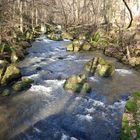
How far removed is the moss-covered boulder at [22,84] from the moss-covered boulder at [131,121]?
7.63 m

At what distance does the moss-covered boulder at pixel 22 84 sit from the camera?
18.2 meters

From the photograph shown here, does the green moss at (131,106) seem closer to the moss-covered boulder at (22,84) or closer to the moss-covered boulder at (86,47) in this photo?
the moss-covered boulder at (22,84)

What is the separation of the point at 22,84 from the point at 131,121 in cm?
888

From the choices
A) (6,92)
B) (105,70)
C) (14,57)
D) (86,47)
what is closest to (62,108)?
(6,92)

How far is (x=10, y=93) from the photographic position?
17562mm

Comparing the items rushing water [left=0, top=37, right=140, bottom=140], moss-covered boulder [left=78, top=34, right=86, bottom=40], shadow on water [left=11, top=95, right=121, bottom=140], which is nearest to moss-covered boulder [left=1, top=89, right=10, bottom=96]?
rushing water [left=0, top=37, right=140, bottom=140]

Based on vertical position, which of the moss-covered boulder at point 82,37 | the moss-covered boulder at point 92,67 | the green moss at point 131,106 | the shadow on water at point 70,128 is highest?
the moss-covered boulder at point 82,37

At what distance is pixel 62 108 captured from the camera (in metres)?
15.6

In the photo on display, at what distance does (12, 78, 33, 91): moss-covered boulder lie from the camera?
18.2 metres

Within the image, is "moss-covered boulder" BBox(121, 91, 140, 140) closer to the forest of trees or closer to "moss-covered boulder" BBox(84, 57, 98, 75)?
the forest of trees

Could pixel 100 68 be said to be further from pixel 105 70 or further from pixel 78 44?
pixel 78 44

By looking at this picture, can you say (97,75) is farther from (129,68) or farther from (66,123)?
(66,123)

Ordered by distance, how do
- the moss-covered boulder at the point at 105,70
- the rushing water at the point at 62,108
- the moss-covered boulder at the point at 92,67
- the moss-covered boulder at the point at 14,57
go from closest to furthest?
1. the rushing water at the point at 62,108
2. the moss-covered boulder at the point at 105,70
3. the moss-covered boulder at the point at 92,67
4. the moss-covered boulder at the point at 14,57

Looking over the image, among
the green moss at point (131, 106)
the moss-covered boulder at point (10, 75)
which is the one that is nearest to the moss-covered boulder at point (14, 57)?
the moss-covered boulder at point (10, 75)
